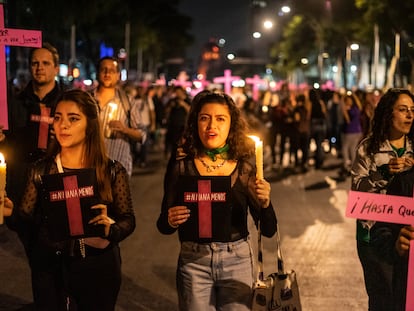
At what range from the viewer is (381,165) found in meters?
4.45

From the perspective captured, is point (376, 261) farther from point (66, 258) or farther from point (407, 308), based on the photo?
point (66, 258)

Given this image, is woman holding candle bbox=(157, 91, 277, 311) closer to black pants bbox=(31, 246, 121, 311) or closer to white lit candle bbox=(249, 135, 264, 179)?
white lit candle bbox=(249, 135, 264, 179)

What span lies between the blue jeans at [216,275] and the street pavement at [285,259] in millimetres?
2500

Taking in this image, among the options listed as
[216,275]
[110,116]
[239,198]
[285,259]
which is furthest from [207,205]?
[285,259]

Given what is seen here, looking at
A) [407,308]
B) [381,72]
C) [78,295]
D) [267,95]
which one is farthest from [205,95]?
[381,72]

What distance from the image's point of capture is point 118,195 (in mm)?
3672

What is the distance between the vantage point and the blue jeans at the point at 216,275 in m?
3.67

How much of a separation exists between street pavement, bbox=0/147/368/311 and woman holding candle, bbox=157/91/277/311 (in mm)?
2530

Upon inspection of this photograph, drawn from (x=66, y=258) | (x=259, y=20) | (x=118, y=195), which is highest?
(x=259, y=20)

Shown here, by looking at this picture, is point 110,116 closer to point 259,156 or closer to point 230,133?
point 230,133

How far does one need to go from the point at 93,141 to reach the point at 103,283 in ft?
2.32

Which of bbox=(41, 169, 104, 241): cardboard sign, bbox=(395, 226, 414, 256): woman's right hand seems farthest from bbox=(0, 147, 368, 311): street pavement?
bbox=(41, 169, 104, 241): cardboard sign

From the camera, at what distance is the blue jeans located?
3.67 meters

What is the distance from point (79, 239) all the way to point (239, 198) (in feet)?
2.72
